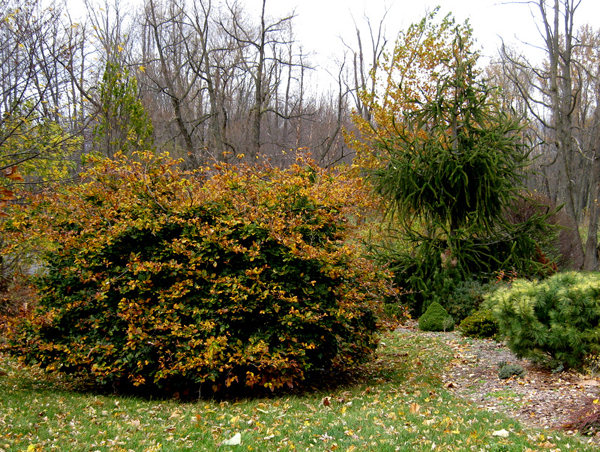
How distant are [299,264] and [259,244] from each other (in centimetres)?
49

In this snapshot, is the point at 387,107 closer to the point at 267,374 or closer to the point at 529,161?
the point at 529,161

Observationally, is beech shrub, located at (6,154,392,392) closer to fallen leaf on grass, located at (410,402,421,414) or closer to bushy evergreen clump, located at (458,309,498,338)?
fallen leaf on grass, located at (410,402,421,414)

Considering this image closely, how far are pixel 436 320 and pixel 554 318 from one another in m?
3.93

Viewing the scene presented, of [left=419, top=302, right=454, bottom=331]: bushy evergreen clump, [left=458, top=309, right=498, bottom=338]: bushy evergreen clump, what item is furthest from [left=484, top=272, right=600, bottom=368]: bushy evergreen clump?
[left=419, top=302, right=454, bottom=331]: bushy evergreen clump

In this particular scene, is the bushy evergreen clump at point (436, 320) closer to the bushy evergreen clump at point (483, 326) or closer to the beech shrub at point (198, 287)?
the bushy evergreen clump at point (483, 326)

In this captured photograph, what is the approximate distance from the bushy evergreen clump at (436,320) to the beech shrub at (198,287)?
3924 mm

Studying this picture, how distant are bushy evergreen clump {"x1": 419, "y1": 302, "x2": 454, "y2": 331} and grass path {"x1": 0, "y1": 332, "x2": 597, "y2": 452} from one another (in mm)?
3556

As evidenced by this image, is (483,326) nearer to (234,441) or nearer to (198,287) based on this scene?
(198,287)

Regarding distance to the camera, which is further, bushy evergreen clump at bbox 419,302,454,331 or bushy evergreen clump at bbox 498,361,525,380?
bushy evergreen clump at bbox 419,302,454,331

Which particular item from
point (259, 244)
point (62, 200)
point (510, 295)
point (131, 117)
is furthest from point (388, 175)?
point (131, 117)

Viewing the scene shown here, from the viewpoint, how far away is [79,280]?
18.8 ft

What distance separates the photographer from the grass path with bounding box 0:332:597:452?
3.81m

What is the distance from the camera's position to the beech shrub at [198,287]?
5340 millimetres

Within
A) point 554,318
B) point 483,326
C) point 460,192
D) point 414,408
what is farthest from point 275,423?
point 460,192
